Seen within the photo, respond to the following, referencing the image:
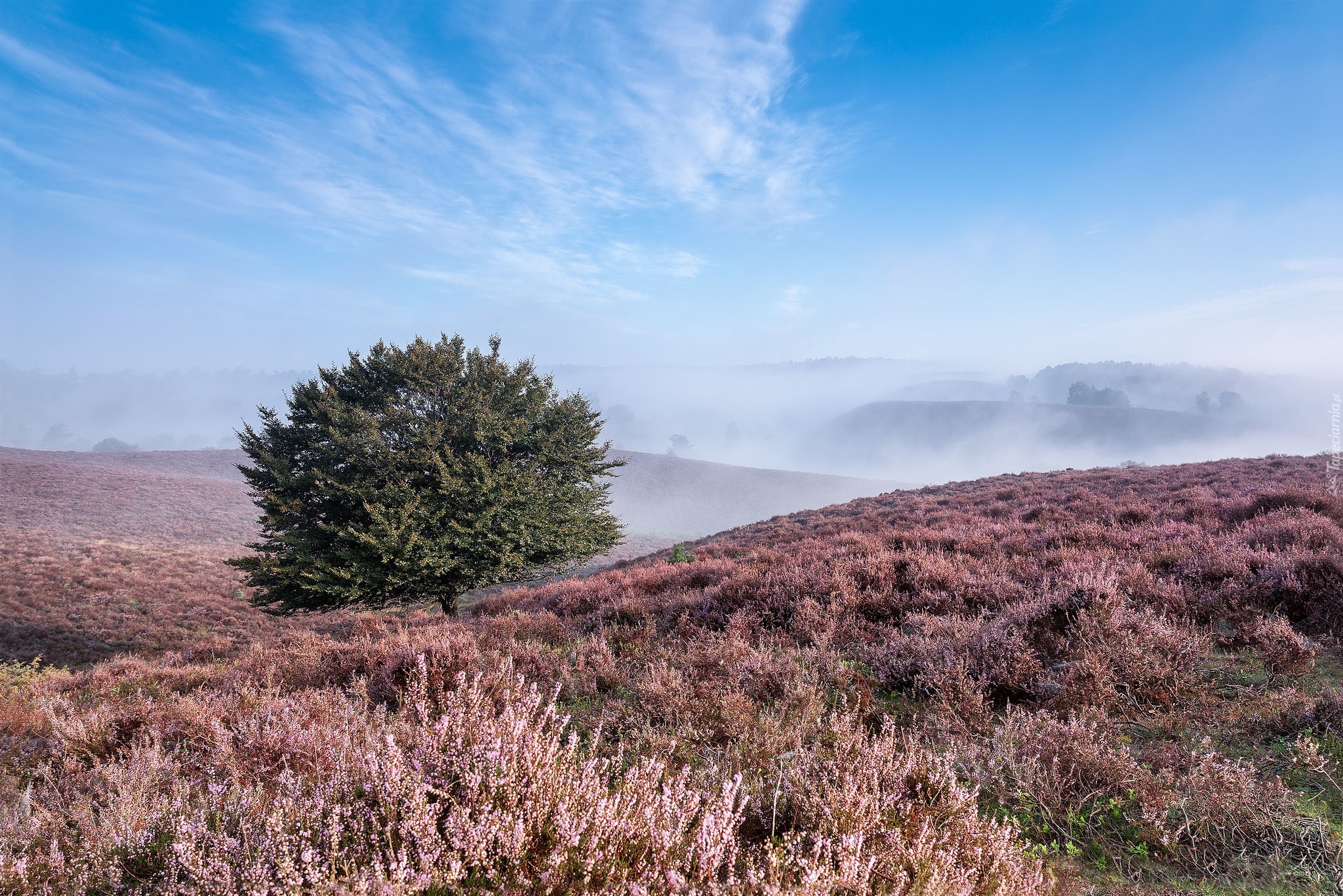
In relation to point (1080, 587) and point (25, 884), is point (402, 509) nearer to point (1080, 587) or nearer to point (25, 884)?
point (25, 884)

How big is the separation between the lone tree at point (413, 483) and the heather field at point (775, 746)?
425 centimetres

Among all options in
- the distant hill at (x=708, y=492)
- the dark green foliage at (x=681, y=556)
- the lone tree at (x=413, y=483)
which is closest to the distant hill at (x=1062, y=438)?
the distant hill at (x=708, y=492)

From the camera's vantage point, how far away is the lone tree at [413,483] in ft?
38.9

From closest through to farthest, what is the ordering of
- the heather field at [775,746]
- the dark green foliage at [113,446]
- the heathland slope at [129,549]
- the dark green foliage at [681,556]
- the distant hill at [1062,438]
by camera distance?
the heather field at [775,746]
the heathland slope at [129,549]
the dark green foliage at [681,556]
the dark green foliage at [113,446]
the distant hill at [1062,438]

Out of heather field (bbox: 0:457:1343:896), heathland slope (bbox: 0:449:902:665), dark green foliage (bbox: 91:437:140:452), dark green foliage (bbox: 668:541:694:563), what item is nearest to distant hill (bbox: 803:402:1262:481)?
heathland slope (bbox: 0:449:902:665)

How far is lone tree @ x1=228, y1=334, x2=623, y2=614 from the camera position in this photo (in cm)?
1184

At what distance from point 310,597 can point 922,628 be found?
13.8 metres

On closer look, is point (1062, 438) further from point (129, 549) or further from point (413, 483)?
point (129, 549)

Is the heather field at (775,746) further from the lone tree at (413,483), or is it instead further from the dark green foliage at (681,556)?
the dark green foliage at (681,556)

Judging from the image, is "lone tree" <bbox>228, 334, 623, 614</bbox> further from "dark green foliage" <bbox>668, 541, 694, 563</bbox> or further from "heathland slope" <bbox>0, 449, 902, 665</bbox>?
"dark green foliage" <bbox>668, 541, 694, 563</bbox>

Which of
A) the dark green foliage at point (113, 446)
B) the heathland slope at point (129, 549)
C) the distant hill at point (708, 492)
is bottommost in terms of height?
the distant hill at point (708, 492)

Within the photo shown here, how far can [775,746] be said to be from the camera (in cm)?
332

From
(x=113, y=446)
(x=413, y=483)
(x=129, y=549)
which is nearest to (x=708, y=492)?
(x=129, y=549)

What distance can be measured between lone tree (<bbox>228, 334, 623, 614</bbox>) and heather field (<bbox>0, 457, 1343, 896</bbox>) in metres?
4.25
